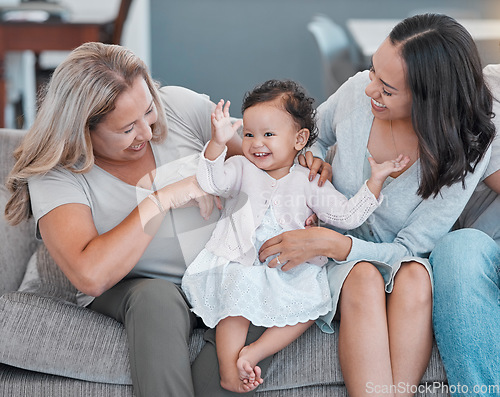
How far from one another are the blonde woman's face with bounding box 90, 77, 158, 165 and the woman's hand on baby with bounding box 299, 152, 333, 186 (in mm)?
358

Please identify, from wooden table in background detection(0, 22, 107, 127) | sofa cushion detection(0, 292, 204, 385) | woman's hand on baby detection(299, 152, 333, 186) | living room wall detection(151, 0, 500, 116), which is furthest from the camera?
living room wall detection(151, 0, 500, 116)

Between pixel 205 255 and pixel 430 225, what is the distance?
1.68 ft

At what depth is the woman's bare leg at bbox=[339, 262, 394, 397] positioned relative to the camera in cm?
130

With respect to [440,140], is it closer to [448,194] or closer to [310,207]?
[448,194]

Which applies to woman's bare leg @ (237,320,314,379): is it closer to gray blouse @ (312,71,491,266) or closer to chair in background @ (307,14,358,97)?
gray blouse @ (312,71,491,266)

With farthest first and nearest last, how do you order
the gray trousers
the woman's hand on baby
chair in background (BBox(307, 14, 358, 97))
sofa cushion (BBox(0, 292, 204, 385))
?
chair in background (BBox(307, 14, 358, 97)) → the woman's hand on baby → sofa cushion (BBox(0, 292, 204, 385)) → the gray trousers

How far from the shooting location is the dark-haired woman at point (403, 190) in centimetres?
134

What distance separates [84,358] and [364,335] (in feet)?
1.92

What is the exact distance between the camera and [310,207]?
152cm

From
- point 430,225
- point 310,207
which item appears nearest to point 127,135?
point 310,207

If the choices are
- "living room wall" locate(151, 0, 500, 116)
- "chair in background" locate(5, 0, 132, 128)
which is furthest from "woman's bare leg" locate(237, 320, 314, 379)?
"living room wall" locate(151, 0, 500, 116)

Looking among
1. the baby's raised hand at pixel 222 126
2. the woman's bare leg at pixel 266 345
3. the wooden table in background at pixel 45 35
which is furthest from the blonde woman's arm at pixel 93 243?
the wooden table in background at pixel 45 35

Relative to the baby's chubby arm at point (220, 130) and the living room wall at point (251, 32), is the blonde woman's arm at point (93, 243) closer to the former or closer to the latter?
the baby's chubby arm at point (220, 130)

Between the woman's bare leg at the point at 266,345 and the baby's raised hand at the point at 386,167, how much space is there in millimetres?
350
